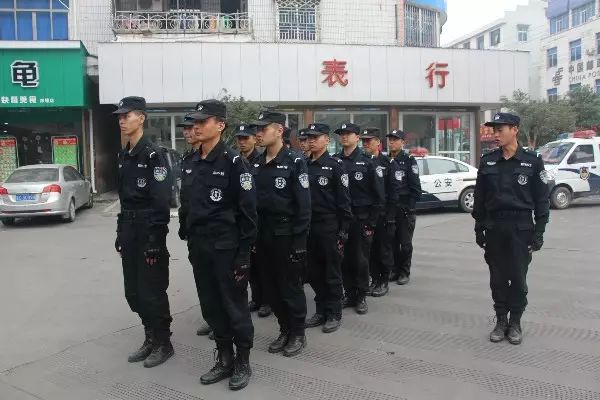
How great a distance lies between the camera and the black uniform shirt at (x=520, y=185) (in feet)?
14.6

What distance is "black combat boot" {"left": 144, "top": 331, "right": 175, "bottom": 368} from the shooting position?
427 cm

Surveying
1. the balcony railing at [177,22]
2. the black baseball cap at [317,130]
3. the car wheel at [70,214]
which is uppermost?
the balcony railing at [177,22]

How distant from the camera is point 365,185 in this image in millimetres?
5672

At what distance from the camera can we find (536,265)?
745cm

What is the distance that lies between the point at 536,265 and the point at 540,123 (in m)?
16.8

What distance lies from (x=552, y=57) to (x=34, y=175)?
4723 cm

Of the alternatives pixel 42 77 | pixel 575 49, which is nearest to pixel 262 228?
pixel 42 77

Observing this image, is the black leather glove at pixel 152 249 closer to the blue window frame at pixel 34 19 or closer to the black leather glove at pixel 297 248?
the black leather glove at pixel 297 248

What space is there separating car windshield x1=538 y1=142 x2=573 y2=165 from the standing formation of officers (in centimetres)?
990

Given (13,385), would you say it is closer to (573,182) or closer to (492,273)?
(492,273)

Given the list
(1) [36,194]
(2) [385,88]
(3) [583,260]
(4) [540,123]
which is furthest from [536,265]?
(4) [540,123]

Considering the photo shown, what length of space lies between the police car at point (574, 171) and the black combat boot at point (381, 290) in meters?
9.07

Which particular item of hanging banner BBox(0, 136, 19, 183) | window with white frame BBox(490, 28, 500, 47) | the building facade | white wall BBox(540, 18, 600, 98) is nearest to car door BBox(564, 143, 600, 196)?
hanging banner BBox(0, 136, 19, 183)

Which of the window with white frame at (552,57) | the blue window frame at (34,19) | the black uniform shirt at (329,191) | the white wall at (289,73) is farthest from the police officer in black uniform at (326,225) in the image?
the window with white frame at (552,57)
